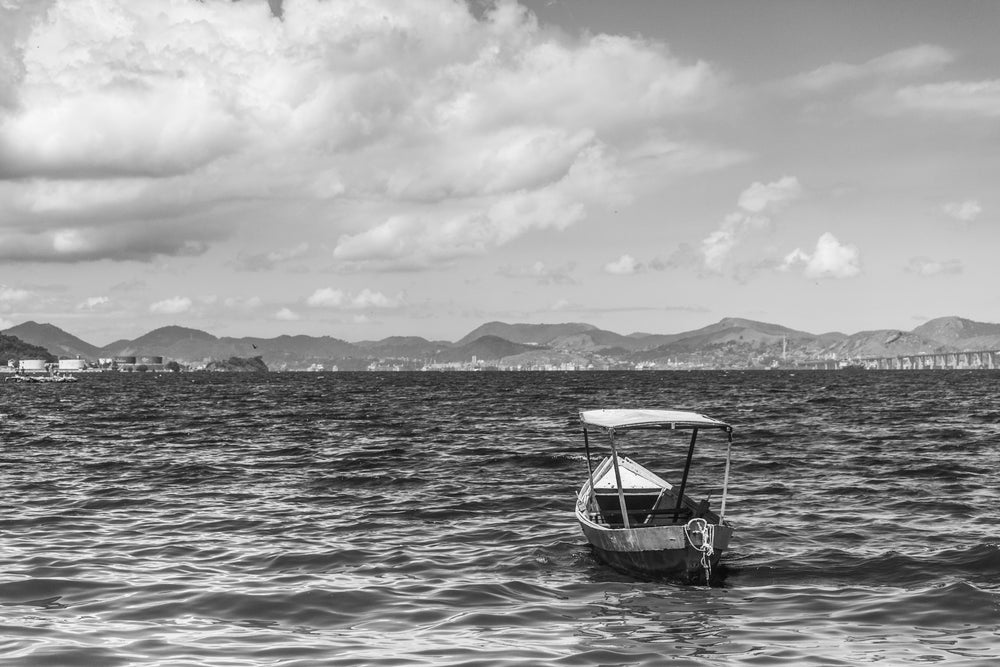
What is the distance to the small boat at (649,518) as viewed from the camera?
70.6 feet

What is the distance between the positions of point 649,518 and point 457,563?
20.8 ft

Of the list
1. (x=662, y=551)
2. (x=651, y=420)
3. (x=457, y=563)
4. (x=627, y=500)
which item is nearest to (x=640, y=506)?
(x=627, y=500)

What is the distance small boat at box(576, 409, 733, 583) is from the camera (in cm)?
2153

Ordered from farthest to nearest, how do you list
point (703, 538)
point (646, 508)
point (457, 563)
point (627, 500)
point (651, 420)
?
point (627, 500) → point (646, 508) → point (651, 420) → point (457, 563) → point (703, 538)

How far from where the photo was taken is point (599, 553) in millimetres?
24078

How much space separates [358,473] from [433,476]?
336 cm

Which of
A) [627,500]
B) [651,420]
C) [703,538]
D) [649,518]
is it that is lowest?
[649,518]

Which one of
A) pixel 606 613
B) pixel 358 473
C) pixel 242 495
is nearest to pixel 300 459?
pixel 358 473

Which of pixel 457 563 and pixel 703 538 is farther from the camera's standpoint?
pixel 457 563

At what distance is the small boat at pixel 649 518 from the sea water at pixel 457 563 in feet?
1.71

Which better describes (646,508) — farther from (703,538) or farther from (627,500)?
(703,538)

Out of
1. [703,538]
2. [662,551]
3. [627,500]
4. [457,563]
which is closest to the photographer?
[703,538]

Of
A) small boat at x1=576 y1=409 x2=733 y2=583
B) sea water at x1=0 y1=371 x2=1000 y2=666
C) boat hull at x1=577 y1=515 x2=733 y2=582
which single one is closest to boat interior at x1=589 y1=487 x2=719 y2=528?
small boat at x1=576 y1=409 x2=733 y2=583

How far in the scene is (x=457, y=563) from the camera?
23.8m
